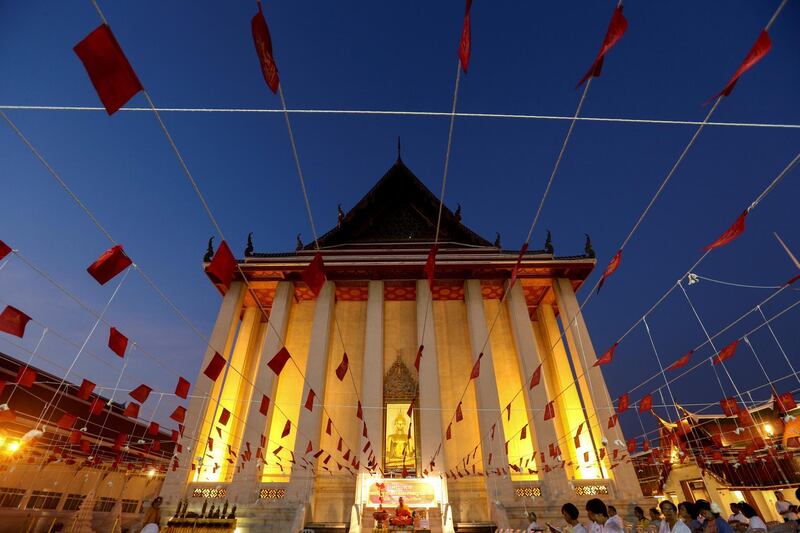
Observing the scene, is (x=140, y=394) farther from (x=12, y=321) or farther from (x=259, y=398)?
(x=259, y=398)

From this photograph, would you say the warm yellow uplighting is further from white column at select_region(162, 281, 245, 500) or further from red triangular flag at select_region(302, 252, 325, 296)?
red triangular flag at select_region(302, 252, 325, 296)

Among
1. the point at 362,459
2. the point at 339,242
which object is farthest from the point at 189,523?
the point at 339,242

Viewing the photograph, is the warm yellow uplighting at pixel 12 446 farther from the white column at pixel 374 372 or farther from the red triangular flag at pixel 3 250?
the red triangular flag at pixel 3 250

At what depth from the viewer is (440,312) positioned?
17.7 m

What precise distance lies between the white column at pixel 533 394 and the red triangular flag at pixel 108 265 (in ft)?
40.3

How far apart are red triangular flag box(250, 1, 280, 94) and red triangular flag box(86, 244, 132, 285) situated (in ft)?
10.9

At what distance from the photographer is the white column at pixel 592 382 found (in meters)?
11.8

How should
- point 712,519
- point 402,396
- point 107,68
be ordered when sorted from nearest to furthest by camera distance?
point 107,68 < point 712,519 < point 402,396

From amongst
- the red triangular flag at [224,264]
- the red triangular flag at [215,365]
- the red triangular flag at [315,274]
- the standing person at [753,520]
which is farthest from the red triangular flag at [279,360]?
the standing person at [753,520]

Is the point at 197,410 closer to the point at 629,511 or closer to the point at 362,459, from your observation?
the point at 362,459

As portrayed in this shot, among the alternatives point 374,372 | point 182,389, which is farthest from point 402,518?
point 182,389

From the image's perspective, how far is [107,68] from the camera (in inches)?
103

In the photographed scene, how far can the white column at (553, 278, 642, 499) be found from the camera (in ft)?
38.8

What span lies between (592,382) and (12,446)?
792 inches
